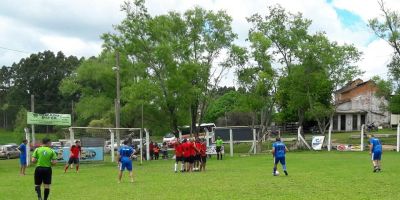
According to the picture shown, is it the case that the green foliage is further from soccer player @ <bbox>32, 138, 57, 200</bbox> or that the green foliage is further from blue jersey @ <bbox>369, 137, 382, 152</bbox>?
soccer player @ <bbox>32, 138, 57, 200</bbox>

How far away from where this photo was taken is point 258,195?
47.3 ft

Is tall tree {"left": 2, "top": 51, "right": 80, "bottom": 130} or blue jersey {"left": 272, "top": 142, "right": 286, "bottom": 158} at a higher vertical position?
tall tree {"left": 2, "top": 51, "right": 80, "bottom": 130}

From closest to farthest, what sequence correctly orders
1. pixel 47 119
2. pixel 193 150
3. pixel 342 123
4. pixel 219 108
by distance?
pixel 193 150 < pixel 47 119 < pixel 342 123 < pixel 219 108

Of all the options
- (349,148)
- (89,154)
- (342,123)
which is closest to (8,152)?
(89,154)

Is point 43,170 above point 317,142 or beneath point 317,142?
above

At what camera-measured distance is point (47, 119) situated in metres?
37.9

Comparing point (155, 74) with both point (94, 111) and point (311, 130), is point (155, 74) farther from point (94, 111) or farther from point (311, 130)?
point (311, 130)

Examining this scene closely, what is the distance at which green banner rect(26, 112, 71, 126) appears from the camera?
120 ft

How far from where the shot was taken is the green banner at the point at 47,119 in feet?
120

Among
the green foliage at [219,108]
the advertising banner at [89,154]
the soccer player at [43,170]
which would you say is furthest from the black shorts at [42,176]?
the green foliage at [219,108]

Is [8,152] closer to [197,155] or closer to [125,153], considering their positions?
[197,155]

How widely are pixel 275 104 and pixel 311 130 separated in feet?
85.1

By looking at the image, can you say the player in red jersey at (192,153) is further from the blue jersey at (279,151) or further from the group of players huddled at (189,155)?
the blue jersey at (279,151)

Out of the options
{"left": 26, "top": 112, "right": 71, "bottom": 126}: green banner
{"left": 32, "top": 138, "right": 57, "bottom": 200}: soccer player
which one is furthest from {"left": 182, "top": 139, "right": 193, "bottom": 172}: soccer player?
{"left": 26, "top": 112, "right": 71, "bottom": 126}: green banner
